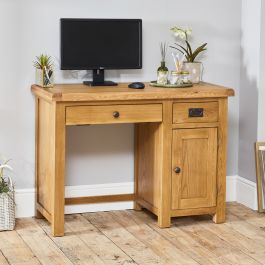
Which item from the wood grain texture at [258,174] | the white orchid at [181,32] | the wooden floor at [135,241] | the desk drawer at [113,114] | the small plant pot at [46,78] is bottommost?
the wooden floor at [135,241]

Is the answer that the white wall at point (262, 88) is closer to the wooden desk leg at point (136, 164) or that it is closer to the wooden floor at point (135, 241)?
the wooden floor at point (135, 241)

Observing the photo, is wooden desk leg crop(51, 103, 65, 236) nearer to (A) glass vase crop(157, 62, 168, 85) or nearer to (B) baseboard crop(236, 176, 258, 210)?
(A) glass vase crop(157, 62, 168, 85)

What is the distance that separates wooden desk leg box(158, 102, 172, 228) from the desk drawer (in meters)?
0.05

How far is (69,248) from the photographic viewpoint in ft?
12.0

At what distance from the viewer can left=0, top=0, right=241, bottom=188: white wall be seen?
4078 mm

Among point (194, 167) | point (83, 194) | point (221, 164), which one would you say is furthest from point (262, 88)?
point (83, 194)

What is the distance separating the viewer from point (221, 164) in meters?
4.10

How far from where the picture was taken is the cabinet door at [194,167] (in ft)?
13.1

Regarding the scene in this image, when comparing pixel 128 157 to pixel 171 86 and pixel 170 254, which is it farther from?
pixel 170 254

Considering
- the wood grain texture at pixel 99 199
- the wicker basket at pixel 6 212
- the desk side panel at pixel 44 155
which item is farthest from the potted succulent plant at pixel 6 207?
the wood grain texture at pixel 99 199

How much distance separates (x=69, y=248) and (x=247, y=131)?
4.94ft

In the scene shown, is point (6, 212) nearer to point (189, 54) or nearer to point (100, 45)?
point (100, 45)

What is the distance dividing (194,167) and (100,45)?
90cm

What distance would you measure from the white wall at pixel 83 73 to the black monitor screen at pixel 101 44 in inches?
4.2
